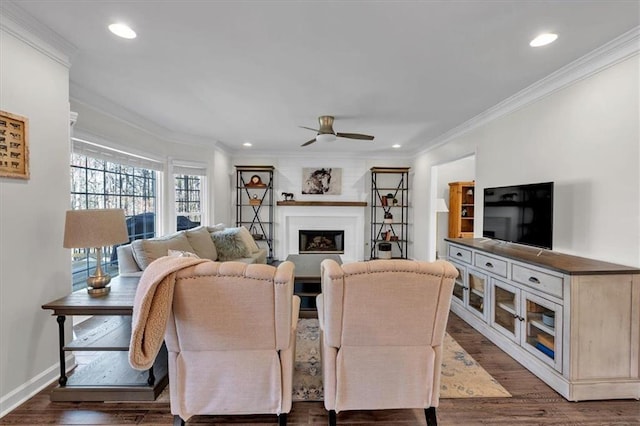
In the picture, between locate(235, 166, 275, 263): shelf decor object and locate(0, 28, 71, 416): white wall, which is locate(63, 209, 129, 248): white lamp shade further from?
locate(235, 166, 275, 263): shelf decor object

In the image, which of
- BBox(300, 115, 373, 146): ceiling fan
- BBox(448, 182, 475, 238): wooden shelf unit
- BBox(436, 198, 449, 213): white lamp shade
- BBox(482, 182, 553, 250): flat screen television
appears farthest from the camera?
BBox(448, 182, 475, 238): wooden shelf unit

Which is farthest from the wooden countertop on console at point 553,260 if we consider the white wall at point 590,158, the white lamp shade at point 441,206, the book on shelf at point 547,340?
the white lamp shade at point 441,206

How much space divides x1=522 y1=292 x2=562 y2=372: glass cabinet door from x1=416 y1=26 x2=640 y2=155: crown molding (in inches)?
73.8

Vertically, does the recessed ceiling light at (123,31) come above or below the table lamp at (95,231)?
above

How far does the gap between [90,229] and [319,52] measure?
2.12m

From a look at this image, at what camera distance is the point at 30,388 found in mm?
2031

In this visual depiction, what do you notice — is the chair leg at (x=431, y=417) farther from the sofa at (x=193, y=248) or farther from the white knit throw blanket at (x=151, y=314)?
the sofa at (x=193, y=248)

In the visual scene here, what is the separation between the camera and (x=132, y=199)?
13.5 feet

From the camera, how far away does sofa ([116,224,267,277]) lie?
115 inches

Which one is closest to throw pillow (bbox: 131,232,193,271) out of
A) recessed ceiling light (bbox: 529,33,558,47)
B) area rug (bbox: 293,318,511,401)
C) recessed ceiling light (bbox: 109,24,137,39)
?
area rug (bbox: 293,318,511,401)

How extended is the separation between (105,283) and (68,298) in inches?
8.9

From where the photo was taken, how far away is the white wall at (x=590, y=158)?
6.99 ft

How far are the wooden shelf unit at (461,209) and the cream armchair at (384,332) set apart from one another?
491 cm

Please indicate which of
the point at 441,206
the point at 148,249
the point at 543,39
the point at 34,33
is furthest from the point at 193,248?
the point at 441,206
